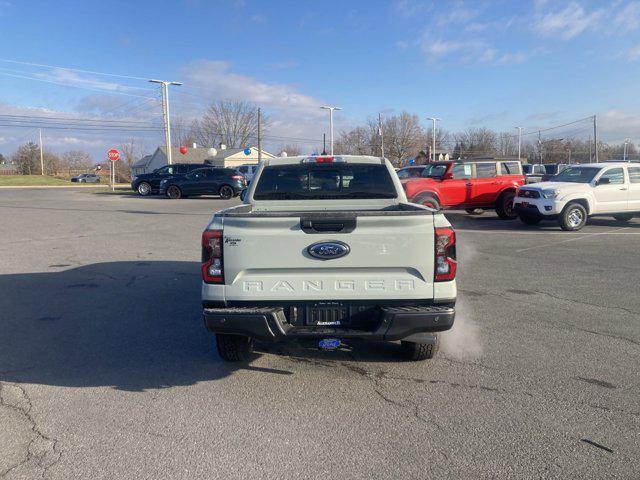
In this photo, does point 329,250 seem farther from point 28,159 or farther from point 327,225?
point 28,159

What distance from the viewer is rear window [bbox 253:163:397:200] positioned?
18.3 feet

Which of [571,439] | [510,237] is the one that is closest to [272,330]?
[571,439]

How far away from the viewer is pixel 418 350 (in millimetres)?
4734

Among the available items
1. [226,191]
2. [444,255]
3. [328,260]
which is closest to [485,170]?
[444,255]

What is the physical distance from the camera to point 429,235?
155 inches

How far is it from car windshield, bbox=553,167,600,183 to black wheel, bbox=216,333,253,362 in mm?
12942

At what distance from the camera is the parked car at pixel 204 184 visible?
28.9 m

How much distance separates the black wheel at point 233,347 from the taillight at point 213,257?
732 millimetres

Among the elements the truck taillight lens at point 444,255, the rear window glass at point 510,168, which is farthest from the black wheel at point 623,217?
the truck taillight lens at point 444,255

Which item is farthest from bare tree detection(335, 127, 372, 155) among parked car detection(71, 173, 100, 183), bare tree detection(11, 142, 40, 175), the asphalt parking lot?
the asphalt parking lot

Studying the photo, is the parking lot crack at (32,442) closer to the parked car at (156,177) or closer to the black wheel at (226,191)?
the black wheel at (226,191)

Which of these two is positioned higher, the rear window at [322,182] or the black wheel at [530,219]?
the rear window at [322,182]

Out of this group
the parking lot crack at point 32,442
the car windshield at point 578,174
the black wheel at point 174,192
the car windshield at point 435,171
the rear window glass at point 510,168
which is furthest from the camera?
the black wheel at point 174,192

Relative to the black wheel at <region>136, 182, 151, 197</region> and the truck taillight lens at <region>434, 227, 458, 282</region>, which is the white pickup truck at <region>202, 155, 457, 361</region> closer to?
the truck taillight lens at <region>434, 227, 458, 282</region>
